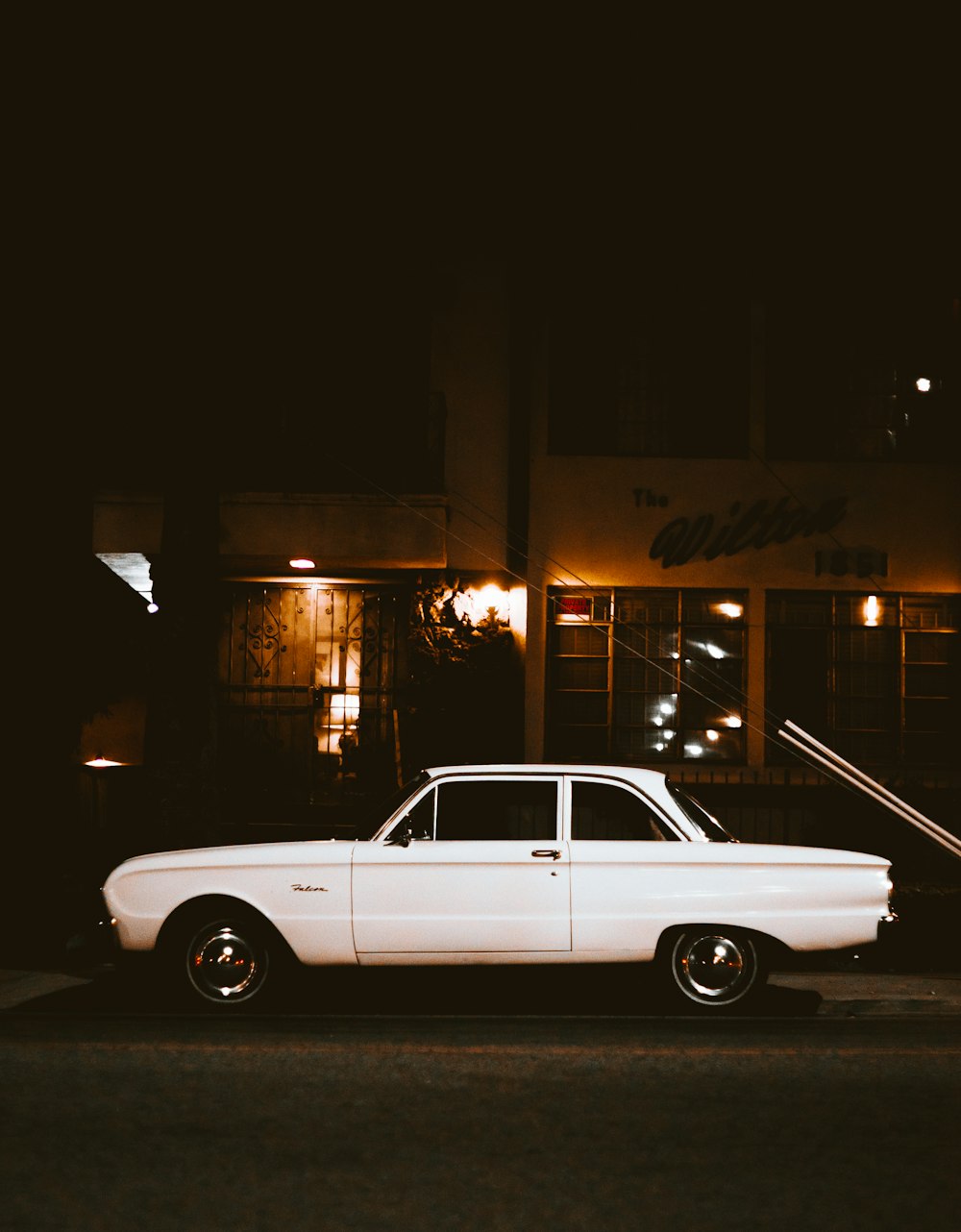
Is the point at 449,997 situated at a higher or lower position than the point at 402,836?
lower

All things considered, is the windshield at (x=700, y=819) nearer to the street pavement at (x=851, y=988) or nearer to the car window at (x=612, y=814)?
the car window at (x=612, y=814)

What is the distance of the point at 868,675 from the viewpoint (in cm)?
1429

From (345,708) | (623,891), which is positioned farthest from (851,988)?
(345,708)

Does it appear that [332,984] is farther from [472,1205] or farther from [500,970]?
[472,1205]

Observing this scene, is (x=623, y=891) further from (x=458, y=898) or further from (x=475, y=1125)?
(x=475, y=1125)

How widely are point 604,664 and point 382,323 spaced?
465cm

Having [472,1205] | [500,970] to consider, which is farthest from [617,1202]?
[500,970]

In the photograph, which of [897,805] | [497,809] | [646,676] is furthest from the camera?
[646,676]

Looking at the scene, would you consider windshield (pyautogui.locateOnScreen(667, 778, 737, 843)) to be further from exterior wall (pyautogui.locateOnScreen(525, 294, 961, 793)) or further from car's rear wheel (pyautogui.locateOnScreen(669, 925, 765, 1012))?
exterior wall (pyautogui.locateOnScreen(525, 294, 961, 793))

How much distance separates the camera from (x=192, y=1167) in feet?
15.4

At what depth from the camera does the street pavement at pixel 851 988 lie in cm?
823

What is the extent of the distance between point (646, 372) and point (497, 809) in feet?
26.2

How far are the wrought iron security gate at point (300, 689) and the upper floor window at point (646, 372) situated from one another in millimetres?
3114

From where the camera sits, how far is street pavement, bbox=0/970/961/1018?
8.23 m
